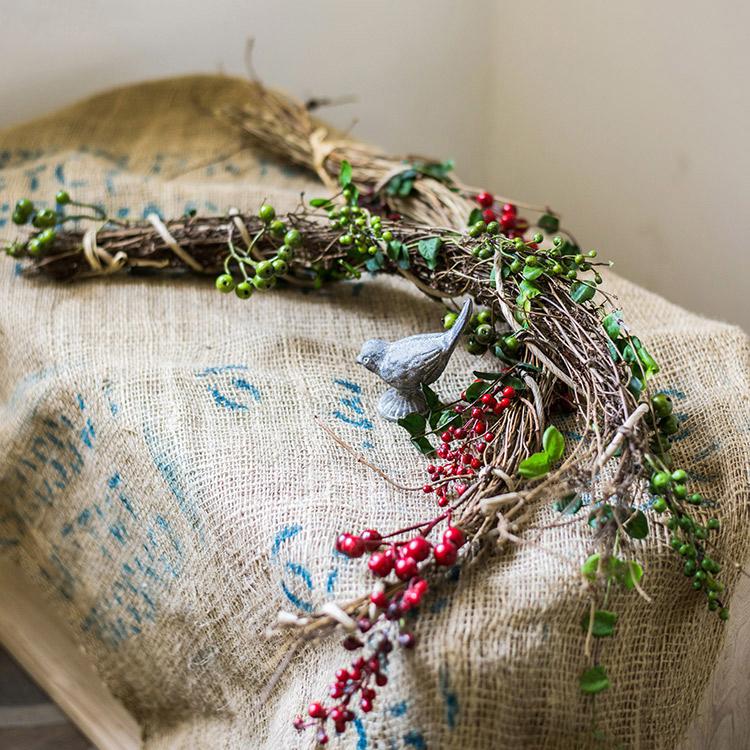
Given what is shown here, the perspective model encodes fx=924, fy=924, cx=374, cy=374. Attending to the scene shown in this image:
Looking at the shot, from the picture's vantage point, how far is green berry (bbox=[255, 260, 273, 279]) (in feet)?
2.85

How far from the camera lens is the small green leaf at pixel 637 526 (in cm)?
61

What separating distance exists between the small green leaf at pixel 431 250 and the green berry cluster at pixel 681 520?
265mm

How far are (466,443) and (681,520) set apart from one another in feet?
0.56

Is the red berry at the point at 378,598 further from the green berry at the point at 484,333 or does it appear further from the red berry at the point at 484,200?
the red berry at the point at 484,200

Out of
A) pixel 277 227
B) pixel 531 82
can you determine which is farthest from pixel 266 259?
pixel 531 82

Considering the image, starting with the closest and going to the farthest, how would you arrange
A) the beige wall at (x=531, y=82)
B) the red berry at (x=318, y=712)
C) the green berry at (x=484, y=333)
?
the red berry at (x=318, y=712), the green berry at (x=484, y=333), the beige wall at (x=531, y=82)

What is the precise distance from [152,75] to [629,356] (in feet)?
3.24

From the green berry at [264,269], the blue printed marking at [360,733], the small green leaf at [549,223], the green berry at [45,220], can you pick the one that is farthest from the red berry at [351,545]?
the green berry at [45,220]

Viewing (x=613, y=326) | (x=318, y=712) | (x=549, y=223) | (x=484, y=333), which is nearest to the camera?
(x=318, y=712)

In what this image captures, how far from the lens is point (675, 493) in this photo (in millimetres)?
610

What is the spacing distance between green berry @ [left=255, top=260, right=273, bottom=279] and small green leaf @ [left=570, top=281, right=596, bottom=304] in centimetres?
29

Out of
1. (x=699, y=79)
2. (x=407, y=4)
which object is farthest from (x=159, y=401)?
(x=407, y=4)

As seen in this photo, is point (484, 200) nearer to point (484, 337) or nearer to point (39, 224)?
point (484, 337)

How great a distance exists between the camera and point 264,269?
0.87 meters
